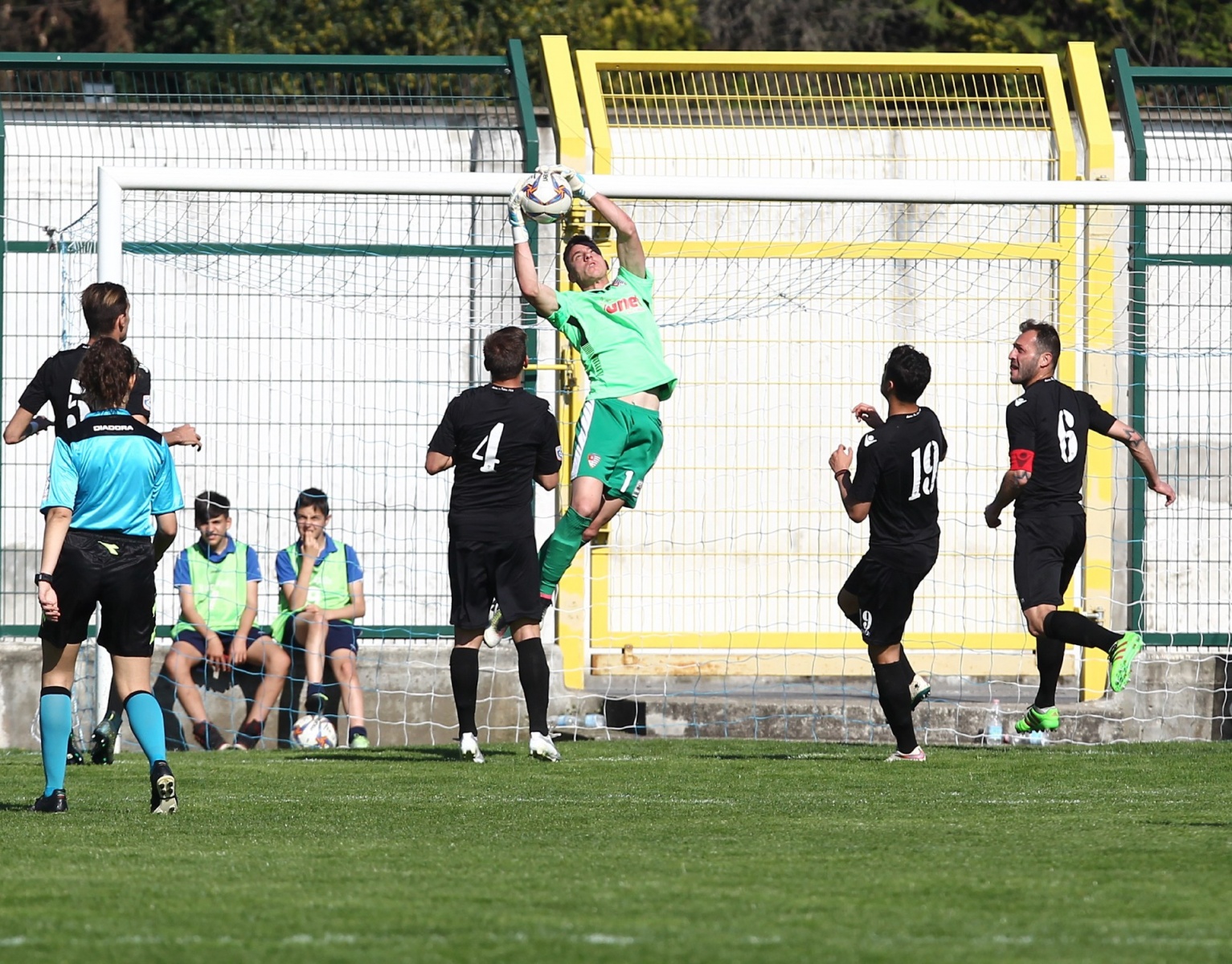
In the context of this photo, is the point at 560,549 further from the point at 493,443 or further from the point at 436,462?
the point at 436,462

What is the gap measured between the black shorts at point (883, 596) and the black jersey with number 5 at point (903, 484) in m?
0.06

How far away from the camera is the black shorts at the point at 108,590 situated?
6.88 meters

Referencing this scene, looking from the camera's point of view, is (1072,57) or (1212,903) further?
(1072,57)

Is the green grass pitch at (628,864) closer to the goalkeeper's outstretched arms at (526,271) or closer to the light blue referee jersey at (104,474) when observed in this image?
the light blue referee jersey at (104,474)

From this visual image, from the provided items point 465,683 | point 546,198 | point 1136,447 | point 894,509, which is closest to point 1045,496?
point 1136,447

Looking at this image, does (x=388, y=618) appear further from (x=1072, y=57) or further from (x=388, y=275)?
(x=1072, y=57)

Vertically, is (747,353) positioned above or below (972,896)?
above

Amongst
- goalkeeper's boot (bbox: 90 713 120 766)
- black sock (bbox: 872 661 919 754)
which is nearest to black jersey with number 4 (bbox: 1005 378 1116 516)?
black sock (bbox: 872 661 919 754)

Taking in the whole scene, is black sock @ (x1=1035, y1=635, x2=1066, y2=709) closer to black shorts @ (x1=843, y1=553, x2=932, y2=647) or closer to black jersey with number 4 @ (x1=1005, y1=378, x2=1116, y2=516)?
black jersey with number 4 @ (x1=1005, y1=378, x2=1116, y2=516)

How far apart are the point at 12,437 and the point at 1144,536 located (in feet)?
22.7

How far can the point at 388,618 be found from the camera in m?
11.9

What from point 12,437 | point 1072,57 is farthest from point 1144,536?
point 12,437

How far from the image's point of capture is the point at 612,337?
9.43m

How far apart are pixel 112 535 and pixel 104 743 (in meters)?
3.05
